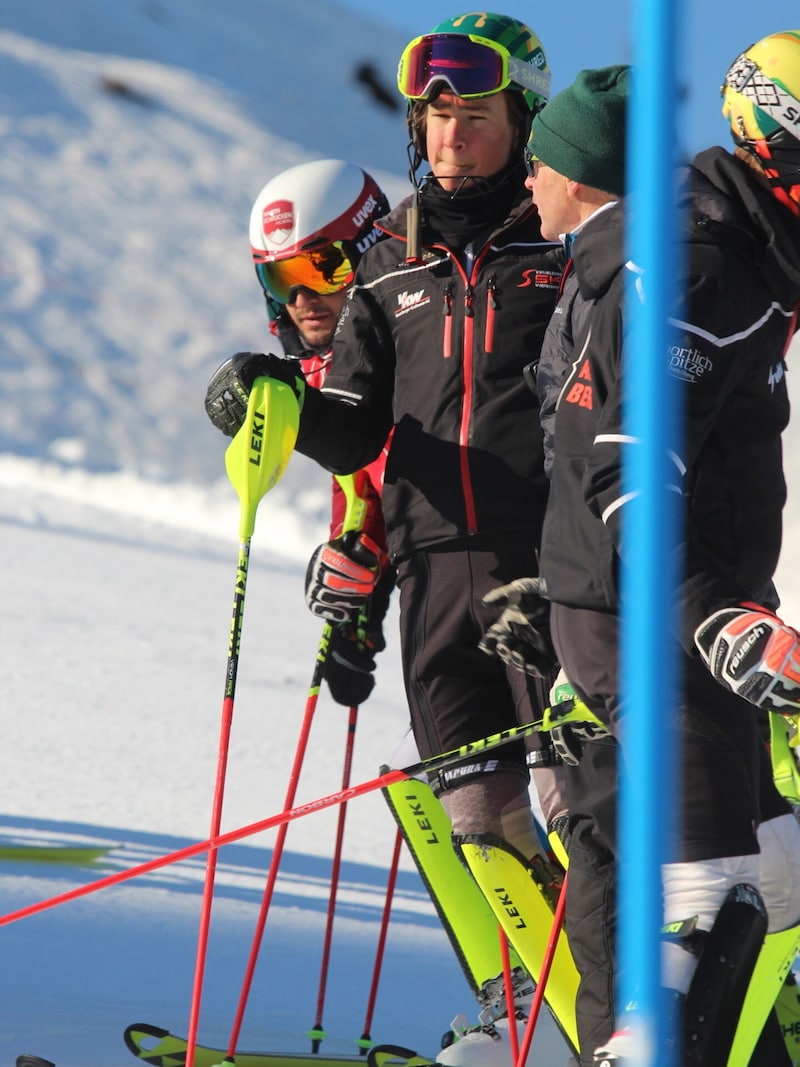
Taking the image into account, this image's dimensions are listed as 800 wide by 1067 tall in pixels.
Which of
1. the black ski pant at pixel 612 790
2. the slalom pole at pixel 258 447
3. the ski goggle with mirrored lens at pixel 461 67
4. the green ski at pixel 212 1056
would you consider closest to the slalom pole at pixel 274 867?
the green ski at pixel 212 1056

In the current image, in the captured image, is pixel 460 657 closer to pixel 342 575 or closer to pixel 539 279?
pixel 342 575

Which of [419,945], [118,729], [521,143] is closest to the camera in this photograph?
[521,143]

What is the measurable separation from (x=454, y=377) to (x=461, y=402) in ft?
0.16

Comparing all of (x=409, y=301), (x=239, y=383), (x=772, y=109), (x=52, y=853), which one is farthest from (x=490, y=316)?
(x=52, y=853)

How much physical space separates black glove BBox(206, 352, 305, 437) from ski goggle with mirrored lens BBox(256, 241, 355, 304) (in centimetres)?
80

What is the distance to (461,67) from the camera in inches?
112

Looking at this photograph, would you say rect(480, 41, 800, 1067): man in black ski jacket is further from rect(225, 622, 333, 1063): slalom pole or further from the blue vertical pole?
rect(225, 622, 333, 1063): slalom pole

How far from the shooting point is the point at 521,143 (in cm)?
291

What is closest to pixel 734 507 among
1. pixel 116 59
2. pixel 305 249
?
pixel 305 249

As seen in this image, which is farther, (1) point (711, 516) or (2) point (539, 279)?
(2) point (539, 279)

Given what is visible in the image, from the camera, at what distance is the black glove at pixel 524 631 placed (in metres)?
2.53

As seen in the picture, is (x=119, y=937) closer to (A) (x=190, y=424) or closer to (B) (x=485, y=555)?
(B) (x=485, y=555)

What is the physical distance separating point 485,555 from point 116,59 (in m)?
34.2

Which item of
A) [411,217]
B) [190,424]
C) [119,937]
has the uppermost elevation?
[190,424]
